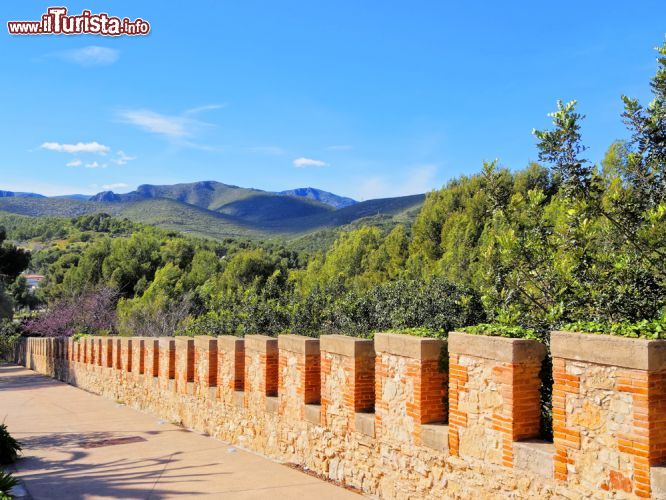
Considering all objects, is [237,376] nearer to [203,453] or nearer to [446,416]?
[203,453]

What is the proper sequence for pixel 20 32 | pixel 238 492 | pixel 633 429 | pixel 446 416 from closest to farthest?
pixel 633 429
pixel 446 416
pixel 238 492
pixel 20 32

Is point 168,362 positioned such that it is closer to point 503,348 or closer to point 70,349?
point 503,348

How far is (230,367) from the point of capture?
9438 millimetres

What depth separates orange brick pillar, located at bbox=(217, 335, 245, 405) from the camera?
9242 millimetres

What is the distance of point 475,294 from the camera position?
1111 cm

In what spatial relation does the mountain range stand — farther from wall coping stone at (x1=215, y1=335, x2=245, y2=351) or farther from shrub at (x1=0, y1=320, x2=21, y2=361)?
wall coping stone at (x1=215, y1=335, x2=245, y2=351)

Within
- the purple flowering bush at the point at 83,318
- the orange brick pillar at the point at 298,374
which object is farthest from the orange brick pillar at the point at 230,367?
the purple flowering bush at the point at 83,318

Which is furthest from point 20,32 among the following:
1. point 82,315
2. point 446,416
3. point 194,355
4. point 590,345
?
point 82,315

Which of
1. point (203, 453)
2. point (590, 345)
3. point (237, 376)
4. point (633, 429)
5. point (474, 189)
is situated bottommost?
point (203, 453)

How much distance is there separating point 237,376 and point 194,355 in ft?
6.66

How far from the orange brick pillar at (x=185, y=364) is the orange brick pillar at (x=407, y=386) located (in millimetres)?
5593

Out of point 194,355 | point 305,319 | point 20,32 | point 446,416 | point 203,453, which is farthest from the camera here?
point 305,319

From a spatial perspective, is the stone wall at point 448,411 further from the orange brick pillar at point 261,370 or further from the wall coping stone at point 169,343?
the wall coping stone at point 169,343

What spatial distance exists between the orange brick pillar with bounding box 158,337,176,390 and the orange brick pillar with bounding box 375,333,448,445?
21.9 ft
